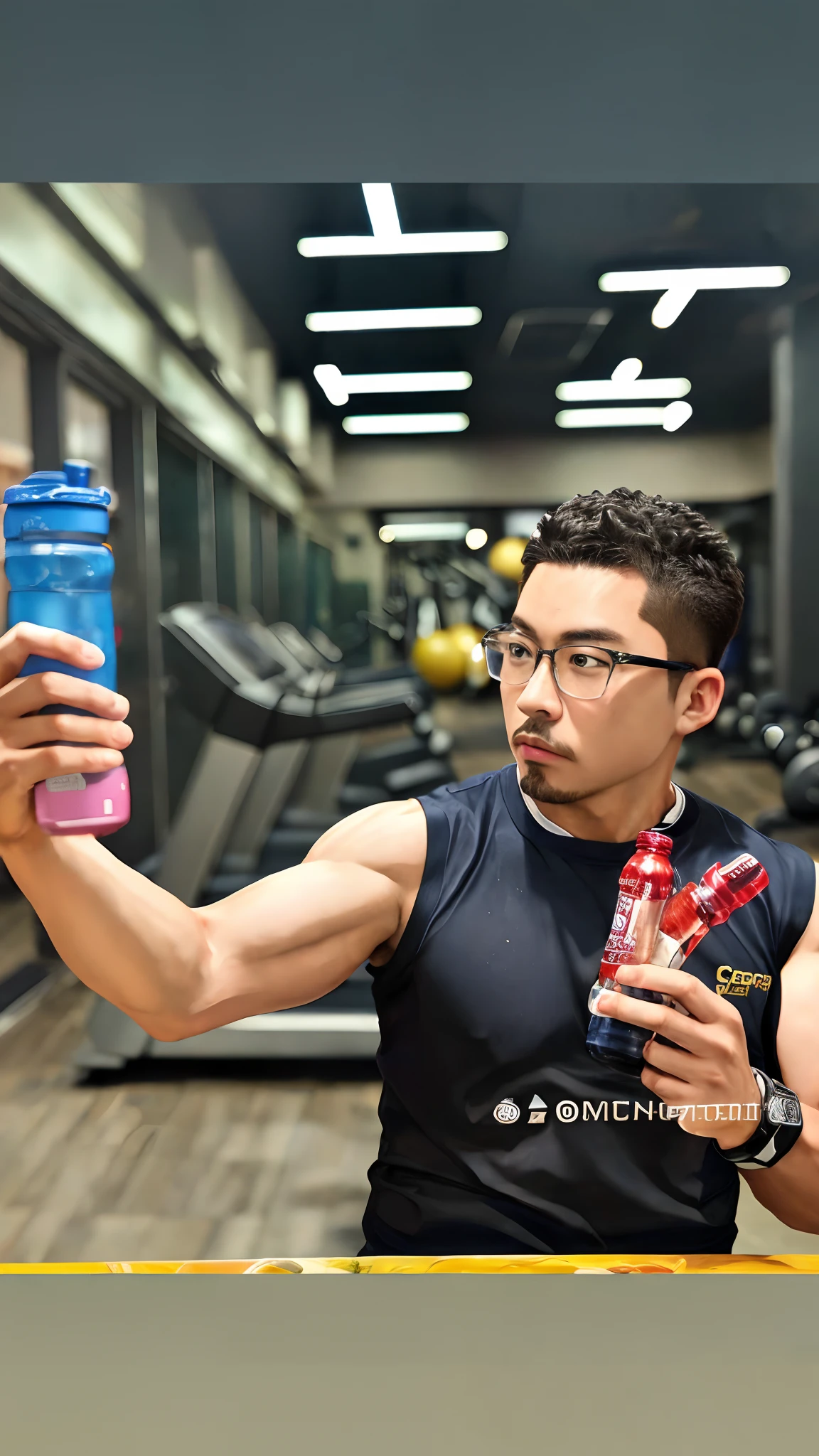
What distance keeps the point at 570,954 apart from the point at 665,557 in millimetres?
587

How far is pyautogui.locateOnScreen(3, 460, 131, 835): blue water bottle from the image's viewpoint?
4.25 feet

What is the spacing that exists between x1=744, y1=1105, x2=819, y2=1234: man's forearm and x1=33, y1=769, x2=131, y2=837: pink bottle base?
1050 millimetres

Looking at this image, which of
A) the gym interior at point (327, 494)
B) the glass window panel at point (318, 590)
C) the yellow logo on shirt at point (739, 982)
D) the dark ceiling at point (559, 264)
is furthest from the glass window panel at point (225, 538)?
the yellow logo on shirt at point (739, 982)

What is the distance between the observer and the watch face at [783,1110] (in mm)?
1502

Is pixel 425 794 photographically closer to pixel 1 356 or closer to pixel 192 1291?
pixel 192 1291

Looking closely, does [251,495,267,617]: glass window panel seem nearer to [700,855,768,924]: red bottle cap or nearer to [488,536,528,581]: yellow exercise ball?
[488,536,528,581]: yellow exercise ball

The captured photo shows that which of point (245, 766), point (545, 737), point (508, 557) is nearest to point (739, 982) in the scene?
point (545, 737)

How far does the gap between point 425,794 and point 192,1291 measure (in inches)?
33.0

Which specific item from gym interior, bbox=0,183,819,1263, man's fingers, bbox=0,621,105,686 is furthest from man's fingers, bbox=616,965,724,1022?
man's fingers, bbox=0,621,105,686

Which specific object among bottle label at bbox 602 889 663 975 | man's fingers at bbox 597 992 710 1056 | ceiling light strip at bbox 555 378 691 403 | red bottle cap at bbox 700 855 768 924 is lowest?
man's fingers at bbox 597 992 710 1056

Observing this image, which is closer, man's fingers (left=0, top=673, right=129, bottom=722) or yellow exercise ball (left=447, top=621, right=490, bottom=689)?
man's fingers (left=0, top=673, right=129, bottom=722)

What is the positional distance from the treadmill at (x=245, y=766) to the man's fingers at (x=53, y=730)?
48 cm

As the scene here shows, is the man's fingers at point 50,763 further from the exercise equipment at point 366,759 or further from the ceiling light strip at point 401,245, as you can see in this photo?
the ceiling light strip at point 401,245

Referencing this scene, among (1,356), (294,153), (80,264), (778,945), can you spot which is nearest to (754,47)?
(294,153)
